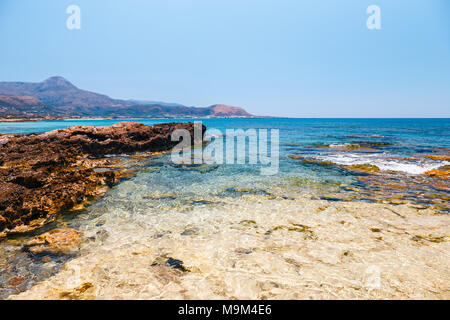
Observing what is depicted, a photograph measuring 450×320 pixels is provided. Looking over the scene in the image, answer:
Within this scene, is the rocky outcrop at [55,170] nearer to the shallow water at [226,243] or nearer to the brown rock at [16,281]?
the shallow water at [226,243]

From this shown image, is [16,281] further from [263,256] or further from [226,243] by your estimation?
[263,256]

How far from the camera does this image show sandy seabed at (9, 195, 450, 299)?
3.69 meters

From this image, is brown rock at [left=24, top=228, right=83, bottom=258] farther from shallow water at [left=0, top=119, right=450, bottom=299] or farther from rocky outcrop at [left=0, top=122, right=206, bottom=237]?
rocky outcrop at [left=0, top=122, right=206, bottom=237]

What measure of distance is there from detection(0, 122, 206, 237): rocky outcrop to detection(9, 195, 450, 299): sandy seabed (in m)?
1.98

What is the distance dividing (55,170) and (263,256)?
1113 centimetres

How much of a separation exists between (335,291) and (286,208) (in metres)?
3.93

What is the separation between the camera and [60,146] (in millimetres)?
16891

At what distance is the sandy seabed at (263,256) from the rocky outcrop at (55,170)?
1979 millimetres

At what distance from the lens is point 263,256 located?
474cm

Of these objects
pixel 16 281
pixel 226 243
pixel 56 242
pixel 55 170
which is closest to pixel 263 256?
pixel 226 243

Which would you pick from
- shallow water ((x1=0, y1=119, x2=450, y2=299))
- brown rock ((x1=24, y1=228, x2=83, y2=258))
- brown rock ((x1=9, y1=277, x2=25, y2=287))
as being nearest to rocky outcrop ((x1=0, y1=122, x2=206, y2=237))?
shallow water ((x1=0, y1=119, x2=450, y2=299))

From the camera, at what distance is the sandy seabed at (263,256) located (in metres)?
3.69

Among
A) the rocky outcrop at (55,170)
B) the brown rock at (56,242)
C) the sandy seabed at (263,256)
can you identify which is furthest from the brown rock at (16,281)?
the rocky outcrop at (55,170)
